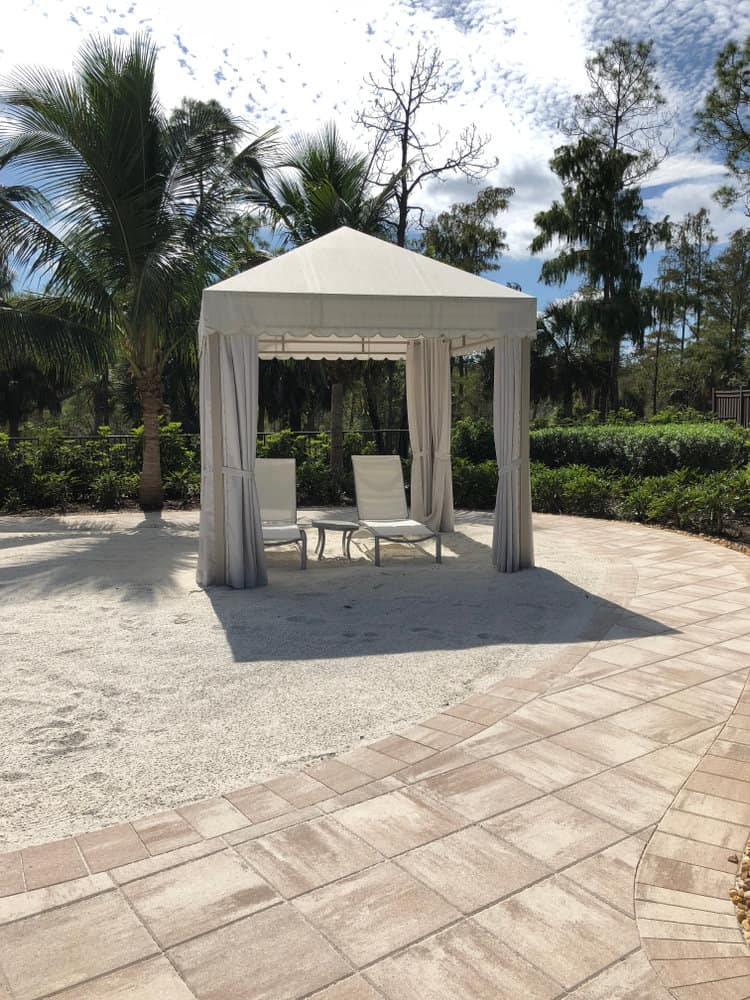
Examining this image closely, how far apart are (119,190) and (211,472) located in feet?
20.4

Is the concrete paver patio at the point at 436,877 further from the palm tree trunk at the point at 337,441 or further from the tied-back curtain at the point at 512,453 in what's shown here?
the palm tree trunk at the point at 337,441

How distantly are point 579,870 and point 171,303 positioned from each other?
32.3ft

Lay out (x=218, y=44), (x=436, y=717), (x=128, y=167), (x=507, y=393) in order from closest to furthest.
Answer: (x=436, y=717), (x=507, y=393), (x=218, y=44), (x=128, y=167)

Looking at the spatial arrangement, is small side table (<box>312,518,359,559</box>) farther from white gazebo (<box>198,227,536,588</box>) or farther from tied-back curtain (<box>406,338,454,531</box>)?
tied-back curtain (<box>406,338,454,531</box>)

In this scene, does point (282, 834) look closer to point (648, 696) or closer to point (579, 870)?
point (579, 870)

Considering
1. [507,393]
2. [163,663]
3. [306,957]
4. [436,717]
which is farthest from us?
[507,393]

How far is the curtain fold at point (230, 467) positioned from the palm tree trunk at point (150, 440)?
578 cm

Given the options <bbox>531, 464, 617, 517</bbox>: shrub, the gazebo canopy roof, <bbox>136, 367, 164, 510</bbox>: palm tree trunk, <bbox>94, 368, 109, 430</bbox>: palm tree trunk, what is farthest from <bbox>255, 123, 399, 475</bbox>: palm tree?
<bbox>94, 368, 109, 430</bbox>: palm tree trunk

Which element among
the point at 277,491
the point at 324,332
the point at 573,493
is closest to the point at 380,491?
the point at 277,491

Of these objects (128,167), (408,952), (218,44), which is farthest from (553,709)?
(128,167)

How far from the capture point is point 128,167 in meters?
10.8

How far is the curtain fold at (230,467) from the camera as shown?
646 cm

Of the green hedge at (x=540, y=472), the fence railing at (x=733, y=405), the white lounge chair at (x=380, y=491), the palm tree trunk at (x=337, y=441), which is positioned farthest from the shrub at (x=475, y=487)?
the fence railing at (x=733, y=405)

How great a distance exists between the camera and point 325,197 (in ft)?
43.3
